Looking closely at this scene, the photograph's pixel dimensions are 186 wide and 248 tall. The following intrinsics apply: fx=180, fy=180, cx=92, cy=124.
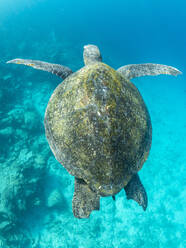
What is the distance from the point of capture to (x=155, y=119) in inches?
484

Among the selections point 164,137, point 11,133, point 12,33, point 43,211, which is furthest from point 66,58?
point 43,211

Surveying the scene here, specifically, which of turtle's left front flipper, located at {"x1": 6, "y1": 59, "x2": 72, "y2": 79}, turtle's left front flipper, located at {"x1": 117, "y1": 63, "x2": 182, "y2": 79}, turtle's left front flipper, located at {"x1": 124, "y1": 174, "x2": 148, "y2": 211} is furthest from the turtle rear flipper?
turtle's left front flipper, located at {"x1": 117, "y1": 63, "x2": 182, "y2": 79}

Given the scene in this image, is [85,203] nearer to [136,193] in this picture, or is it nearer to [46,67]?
[136,193]

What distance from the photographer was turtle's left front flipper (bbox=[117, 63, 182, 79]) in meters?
4.10

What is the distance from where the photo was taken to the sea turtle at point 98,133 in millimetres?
2301

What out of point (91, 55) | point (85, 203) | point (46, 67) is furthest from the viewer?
point (91, 55)

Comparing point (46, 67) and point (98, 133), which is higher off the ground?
point (46, 67)

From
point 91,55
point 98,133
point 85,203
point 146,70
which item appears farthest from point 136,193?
point 91,55

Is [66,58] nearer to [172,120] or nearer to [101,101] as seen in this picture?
[172,120]

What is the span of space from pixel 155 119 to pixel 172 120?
187 cm

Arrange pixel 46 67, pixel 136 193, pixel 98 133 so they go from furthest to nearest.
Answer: pixel 46 67 → pixel 136 193 → pixel 98 133

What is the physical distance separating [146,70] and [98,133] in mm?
2661

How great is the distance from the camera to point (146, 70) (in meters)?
4.22

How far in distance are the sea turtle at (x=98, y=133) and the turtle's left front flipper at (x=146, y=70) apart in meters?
1.42
